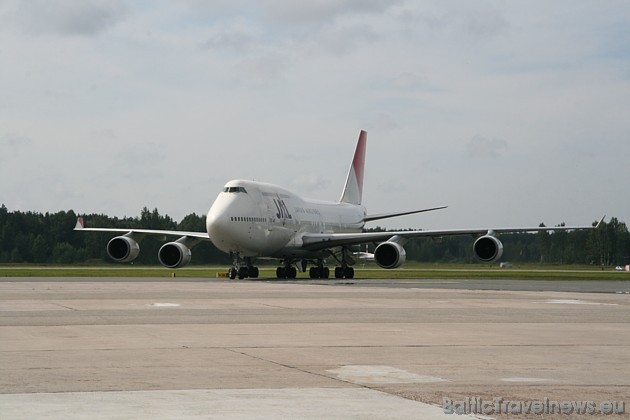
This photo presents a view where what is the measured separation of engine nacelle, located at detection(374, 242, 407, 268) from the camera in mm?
45250

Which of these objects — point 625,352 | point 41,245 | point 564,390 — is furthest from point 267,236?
point 41,245

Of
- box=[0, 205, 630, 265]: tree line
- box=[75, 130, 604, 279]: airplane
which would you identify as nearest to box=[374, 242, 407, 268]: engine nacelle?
box=[75, 130, 604, 279]: airplane

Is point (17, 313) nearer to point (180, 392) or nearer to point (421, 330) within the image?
point (421, 330)

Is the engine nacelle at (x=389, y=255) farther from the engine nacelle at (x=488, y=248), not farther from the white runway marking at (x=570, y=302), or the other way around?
the white runway marking at (x=570, y=302)

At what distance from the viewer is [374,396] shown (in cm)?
916

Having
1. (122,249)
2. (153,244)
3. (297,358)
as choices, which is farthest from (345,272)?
(153,244)

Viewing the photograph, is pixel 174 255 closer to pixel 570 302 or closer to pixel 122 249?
pixel 122 249

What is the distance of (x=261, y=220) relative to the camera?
45.9 metres

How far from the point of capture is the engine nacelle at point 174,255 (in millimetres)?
47969

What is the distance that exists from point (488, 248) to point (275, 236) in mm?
9744

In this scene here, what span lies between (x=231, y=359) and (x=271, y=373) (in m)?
1.43

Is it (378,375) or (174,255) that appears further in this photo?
(174,255)

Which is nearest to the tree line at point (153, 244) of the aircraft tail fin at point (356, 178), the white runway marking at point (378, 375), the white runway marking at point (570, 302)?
the aircraft tail fin at point (356, 178)

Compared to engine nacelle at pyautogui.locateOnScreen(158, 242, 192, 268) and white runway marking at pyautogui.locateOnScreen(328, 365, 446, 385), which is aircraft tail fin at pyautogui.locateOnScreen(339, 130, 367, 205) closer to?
engine nacelle at pyautogui.locateOnScreen(158, 242, 192, 268)
